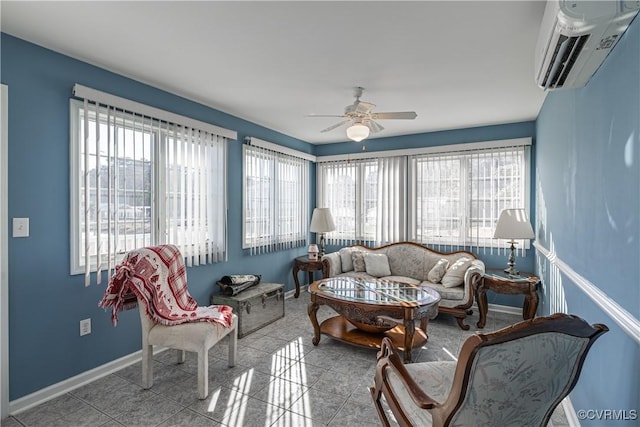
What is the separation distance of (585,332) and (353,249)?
12.9ft

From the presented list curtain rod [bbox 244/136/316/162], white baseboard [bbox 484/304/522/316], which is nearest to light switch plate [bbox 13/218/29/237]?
curtain rod [bbox 244/136/316/162]

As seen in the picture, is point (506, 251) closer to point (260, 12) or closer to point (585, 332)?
point (585, 332)

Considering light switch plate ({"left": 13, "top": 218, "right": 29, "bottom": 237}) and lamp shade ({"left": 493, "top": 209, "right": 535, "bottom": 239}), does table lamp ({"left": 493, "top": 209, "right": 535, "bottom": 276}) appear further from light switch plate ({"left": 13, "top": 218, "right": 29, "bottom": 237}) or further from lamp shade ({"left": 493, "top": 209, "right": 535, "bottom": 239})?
light switch plate ({"left": 13, "top": 218, "right": 29, "bottom": 237})

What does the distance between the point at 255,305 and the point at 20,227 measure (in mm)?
2142

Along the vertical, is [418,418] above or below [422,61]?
below

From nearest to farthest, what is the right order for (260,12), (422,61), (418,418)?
1. (418,418)
2. (260,12)
3. (422,61)

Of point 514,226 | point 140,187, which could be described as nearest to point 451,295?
point 514,226

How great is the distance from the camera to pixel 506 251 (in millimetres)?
4410

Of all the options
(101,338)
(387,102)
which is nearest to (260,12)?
(387,102)

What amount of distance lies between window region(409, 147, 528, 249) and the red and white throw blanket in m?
3.37

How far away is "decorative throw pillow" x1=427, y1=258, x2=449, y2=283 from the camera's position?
420cm

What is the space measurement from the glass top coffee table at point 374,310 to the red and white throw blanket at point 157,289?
39.1 inches

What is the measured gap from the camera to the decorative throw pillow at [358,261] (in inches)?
190

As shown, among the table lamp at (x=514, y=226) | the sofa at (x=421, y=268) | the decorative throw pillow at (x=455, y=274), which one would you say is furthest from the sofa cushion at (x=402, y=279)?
the table lamp at (x=514, y=226)
